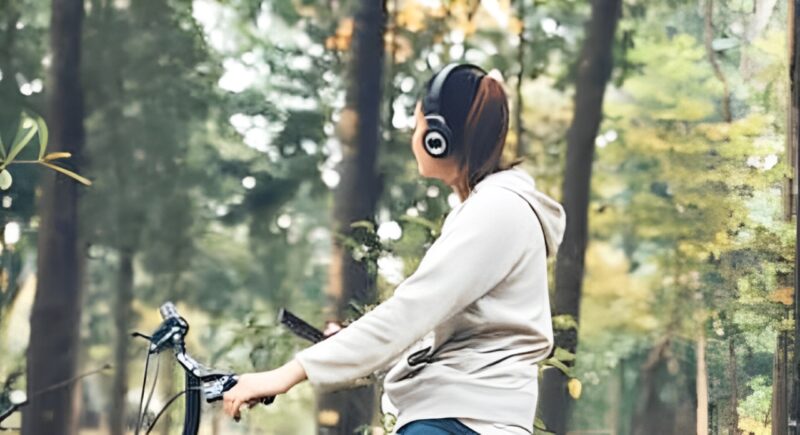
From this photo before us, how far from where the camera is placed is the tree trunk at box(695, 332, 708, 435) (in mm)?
4191

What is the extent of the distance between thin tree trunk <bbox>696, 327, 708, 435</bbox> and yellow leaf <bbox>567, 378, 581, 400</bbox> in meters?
0.44

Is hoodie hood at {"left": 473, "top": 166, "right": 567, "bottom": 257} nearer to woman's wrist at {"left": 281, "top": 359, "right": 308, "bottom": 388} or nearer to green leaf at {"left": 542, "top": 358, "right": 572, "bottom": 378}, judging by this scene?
woman's wrist at {"left": 281, "top": 359, "right": 308, "bottom": 388}

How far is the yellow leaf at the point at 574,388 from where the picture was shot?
433 cm

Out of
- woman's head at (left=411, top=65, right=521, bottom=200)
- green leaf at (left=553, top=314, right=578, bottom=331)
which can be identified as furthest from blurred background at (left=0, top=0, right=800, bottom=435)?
woman's head at (left=411, top=65, right=521, bottom=200)

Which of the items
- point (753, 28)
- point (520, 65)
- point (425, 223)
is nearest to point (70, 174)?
point (425, 223)

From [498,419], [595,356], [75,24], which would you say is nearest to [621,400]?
[595,356]

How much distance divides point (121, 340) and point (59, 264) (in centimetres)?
37

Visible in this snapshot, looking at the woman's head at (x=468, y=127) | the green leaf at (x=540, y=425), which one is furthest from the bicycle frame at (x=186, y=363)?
the green leaf at (x=540, y=425)

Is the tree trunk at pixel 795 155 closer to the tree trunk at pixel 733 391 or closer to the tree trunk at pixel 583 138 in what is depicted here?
the tree trunk at pixel 733 391

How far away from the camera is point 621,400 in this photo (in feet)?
14.9

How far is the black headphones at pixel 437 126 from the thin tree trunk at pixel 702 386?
264cm

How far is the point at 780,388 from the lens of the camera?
150 inches

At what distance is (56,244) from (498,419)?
286 cm

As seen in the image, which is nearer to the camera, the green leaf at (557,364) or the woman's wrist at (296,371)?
the woman's wrist at (296,371)
